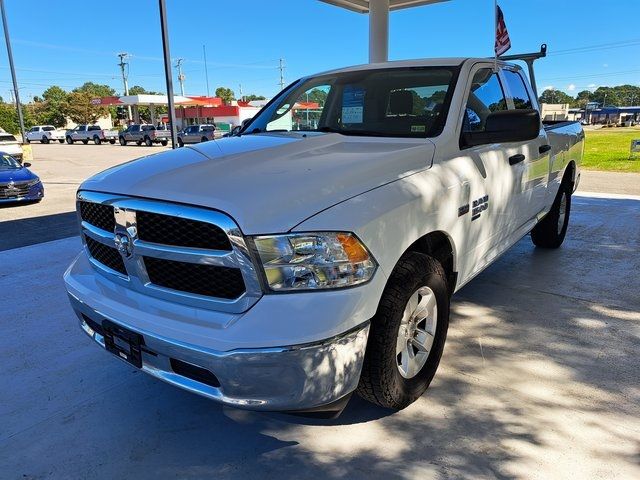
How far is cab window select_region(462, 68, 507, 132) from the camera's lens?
11.0ft

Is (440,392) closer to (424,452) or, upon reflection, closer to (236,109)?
(424,452)

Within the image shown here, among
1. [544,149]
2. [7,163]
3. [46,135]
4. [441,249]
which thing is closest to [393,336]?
[441,249]

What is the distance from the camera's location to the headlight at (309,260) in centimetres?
199

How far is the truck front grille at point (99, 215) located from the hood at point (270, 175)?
101 millimetres

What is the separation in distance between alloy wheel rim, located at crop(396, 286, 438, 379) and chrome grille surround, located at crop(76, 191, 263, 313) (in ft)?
2.82

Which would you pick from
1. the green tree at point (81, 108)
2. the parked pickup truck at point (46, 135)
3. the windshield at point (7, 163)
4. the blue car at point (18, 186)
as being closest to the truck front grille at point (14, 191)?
the blue car at point (18, 186)

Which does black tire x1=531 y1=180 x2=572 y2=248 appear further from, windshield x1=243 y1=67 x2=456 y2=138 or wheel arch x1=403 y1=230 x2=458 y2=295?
wheel arch x1=403 y1=230 x2=458 y2=295

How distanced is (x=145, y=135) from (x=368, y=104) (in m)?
38.1

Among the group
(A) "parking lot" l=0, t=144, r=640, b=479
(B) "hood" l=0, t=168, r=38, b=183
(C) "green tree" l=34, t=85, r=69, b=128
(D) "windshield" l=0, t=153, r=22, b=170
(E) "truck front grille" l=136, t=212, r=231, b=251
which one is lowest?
(A) "parking lot" l=0, t=144, r=640, b=479

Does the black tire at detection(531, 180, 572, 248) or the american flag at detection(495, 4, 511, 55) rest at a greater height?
the american flag at detection(495, 4, 511, 55)

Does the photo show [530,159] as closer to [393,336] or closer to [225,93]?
[393,336]

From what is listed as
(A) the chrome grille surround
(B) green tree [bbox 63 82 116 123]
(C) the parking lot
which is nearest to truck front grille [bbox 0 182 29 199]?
(C) the parking lot

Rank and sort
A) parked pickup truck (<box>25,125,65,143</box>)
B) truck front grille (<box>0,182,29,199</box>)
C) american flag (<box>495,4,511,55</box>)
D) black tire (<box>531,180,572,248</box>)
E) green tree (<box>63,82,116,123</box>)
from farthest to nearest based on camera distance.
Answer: green tree (<box>63,82,116,123</box>) → parked pickup truck (<box>25,125,65,143</box>) → truck front grille (<box>0,182,29,199</box>) → black tire (<box>531,180,572,248</box>) → american flag (<box>495,4,511,55</box>)

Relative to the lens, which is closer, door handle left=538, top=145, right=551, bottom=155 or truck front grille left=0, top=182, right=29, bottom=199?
door handle left=538, top=145, right=551, bottom=155
